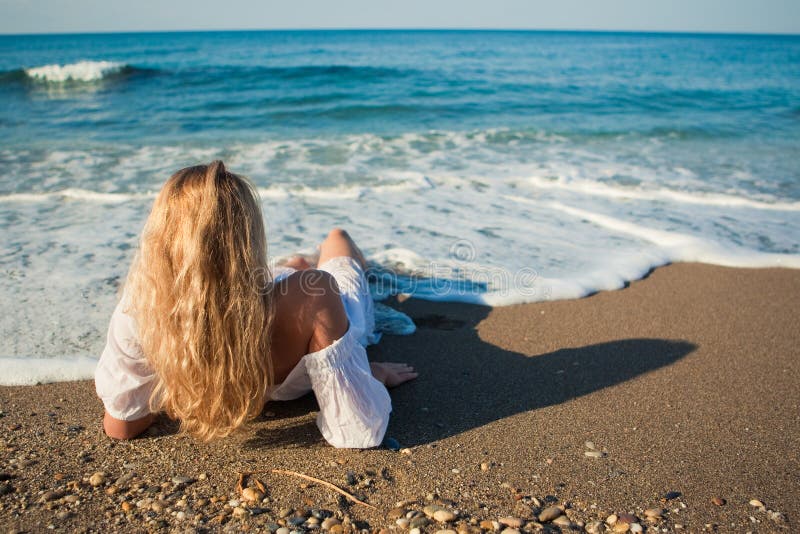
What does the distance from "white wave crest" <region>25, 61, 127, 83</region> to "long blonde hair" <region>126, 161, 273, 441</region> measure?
18.8 metres

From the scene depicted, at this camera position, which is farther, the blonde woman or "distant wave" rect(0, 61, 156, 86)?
"distant wave" rect(0, 61, 156, 86)

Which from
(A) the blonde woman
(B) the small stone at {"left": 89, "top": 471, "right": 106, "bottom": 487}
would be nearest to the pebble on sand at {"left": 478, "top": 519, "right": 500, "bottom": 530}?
(A) the blonde woman

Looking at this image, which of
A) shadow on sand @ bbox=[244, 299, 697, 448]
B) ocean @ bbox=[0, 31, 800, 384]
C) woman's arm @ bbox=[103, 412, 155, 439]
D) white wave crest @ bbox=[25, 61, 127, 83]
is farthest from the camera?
white wave crest @ bbox=[25, 61, 127, 83]

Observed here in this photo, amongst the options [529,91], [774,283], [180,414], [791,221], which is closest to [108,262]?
[180,414]

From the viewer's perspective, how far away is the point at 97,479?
2.16 m

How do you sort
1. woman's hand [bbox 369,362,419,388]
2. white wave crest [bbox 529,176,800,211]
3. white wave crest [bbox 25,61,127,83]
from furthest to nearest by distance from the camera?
white wave crest [bbox 25,61,127,83] → white wave crest [bbox 529,176,800,211] → woman's hand [bbox 369,362,419,388]

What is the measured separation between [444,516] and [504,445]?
0.58m

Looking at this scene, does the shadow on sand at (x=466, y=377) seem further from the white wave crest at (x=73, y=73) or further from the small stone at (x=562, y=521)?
the white wave crest at (x=73, y=73)

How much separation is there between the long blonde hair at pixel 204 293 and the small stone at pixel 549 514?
1138 millimetres

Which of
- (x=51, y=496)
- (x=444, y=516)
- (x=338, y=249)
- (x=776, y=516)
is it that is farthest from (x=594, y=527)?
(x=338, y=249)

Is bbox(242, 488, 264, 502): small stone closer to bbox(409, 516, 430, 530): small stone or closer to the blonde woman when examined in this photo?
the blonde woman

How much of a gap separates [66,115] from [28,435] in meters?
11.9

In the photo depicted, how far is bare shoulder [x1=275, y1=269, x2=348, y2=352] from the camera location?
220cm

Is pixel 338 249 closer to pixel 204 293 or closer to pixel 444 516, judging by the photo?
pixel 204 293
